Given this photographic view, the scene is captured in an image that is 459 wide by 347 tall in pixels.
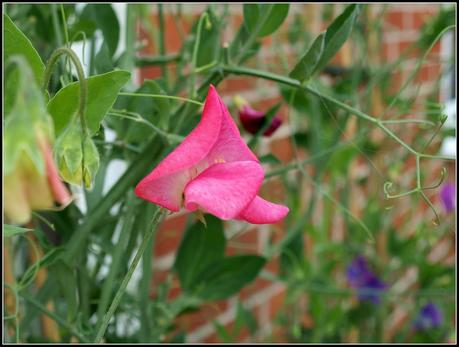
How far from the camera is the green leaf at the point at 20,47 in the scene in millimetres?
318

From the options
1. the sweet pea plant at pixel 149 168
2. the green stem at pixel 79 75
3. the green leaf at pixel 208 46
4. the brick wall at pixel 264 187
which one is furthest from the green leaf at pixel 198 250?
the green stem at pixel 79 75

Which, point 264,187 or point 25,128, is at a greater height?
point 25,128

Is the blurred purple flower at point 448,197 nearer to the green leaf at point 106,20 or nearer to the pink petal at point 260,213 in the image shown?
the green leaf at point 106,20

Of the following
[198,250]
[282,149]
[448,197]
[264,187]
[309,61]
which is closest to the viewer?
[309,61]

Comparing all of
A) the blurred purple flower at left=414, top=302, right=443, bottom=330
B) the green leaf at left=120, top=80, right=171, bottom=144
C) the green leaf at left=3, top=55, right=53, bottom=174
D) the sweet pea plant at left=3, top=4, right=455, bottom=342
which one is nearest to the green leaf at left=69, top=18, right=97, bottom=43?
the sweet pea plant at left=3, top=4, right=455, bottom=342

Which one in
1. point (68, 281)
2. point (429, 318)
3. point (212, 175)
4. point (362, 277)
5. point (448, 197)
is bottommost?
point (429, 318)

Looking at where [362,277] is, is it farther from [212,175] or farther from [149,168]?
[212,175]

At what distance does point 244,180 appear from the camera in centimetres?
30

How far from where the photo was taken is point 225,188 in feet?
0.97

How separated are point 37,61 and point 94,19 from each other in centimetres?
27

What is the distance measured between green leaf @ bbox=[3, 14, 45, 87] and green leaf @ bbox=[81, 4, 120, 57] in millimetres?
258

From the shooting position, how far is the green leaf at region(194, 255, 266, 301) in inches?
25.9

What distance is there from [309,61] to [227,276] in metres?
0.28

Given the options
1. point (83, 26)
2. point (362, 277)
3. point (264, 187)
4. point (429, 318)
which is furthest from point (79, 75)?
point (429, 318)
